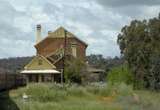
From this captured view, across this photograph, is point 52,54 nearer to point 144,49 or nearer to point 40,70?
point 40,70

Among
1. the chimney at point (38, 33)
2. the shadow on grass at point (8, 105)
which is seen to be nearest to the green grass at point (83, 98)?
the shadow on grass at point (8, 105)

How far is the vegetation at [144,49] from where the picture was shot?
80.5 meters

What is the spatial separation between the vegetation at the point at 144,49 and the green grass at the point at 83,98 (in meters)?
11.2

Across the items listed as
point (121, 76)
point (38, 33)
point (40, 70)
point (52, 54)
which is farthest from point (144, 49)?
point (38, 33)

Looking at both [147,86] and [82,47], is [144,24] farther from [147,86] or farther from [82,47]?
[82,47]

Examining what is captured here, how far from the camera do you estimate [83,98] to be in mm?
59031

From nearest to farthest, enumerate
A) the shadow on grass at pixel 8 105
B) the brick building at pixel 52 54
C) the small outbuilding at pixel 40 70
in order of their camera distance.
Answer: the shadow on grass at pixel 8 105 < the small outbuilding at pixel 40 70 < the brick building at pixel 52 54

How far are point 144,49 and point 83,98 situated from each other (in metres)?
24.3

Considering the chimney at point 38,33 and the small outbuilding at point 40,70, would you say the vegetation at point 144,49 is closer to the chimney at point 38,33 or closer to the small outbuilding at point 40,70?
the small outbuilding at point 40,70

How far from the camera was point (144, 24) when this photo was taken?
82.3m

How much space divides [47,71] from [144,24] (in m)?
20.7

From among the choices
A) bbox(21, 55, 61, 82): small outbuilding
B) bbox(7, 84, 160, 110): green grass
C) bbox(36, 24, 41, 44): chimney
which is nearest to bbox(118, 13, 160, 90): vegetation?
bbox(7, 84, 160, 110): green grass

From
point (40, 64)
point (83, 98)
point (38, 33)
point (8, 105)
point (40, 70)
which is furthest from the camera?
point (38, 33)

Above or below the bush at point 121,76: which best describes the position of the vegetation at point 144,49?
above
